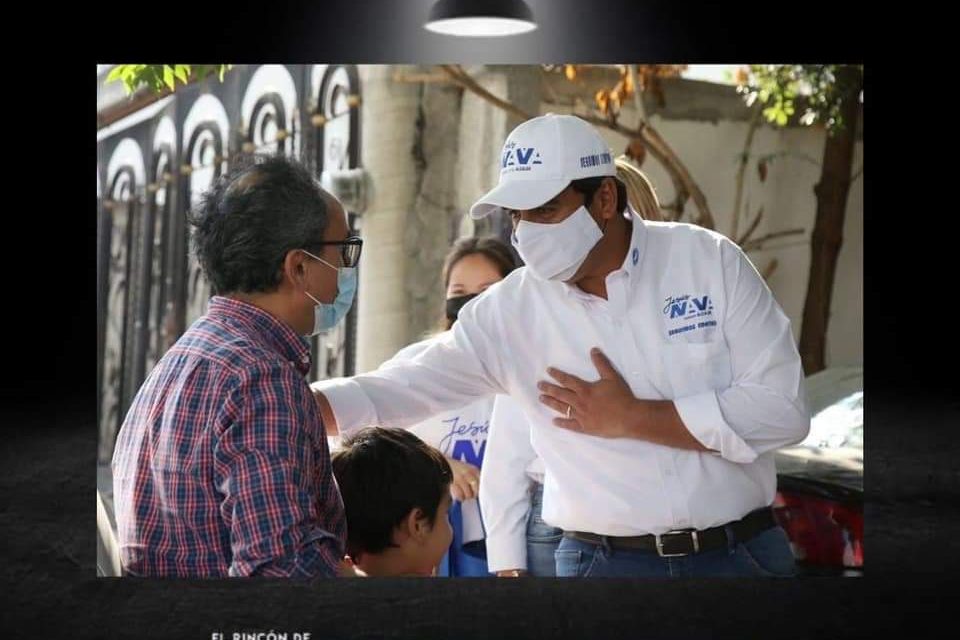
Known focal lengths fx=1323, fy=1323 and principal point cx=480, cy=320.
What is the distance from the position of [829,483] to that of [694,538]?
651mm

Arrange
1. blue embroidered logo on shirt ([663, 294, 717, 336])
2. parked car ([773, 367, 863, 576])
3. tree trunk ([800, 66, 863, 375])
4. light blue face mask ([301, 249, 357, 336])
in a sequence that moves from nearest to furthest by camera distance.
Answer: light blue face mask ([301, 249, 357, 336])
blue embroidered logo on shirt ([663, 294, 717, 336])
parked car ([773, 367, 863, 576])
tree trunk ([800, 66, 863, 375])

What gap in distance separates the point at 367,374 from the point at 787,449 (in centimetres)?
115

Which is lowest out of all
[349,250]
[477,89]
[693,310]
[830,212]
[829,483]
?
[829,483]

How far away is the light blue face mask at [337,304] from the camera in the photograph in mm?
3014

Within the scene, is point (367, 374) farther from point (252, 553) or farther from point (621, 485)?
point (252, 553)

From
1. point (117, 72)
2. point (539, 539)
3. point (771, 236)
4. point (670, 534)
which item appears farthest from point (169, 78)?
point (670, 534)

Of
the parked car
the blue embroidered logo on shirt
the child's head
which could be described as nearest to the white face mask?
the blue embroidered logo on shirt

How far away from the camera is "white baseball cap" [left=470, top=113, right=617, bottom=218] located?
10.6ft

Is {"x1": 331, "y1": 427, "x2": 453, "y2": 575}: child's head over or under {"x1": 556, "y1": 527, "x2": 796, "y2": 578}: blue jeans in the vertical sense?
over

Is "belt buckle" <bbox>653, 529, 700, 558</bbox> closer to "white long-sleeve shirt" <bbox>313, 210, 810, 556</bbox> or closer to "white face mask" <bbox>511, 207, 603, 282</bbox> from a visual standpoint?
"white long-sleeve shirt" <bbox>313, 210, 810, 556</bbox>

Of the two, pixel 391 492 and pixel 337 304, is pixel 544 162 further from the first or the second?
pixel 391 492

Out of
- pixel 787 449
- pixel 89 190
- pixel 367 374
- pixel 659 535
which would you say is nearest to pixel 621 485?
pixel 659 535

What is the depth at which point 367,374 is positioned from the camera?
3.51 m

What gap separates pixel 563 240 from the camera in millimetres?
3254
